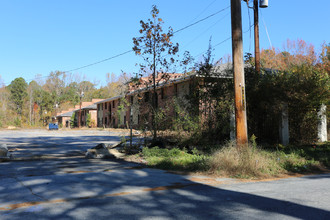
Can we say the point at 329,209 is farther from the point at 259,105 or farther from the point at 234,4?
the point at 259,105

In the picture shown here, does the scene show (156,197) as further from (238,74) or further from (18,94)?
(18,94)

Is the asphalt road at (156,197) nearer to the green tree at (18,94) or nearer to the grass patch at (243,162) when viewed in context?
the grass patch at (243,162)

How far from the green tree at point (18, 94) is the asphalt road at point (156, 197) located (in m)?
91.8

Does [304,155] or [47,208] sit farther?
[304,155]

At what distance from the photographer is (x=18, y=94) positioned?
9094 centimetres

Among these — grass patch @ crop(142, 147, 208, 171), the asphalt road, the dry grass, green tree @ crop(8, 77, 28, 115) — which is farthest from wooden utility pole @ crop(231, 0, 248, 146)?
green tree @ crop(8, 77, 28, 115)

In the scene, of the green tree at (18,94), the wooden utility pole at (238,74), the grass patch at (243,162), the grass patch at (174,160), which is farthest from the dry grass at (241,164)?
the green tree at (18,94)

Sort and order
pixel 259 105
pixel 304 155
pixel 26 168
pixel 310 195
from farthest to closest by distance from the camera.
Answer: pixel 259 105
pixel 304 155
pixel 26 168
pixel 310 195

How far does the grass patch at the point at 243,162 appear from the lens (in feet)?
26.0

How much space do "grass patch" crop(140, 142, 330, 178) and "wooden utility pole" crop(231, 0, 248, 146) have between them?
0.47m

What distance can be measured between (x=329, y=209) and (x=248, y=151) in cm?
366

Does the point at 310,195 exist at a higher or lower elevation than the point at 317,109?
lower

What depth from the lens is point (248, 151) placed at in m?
8.26

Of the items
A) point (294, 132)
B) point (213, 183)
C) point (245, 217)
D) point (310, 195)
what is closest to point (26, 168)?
point (213, 183)
